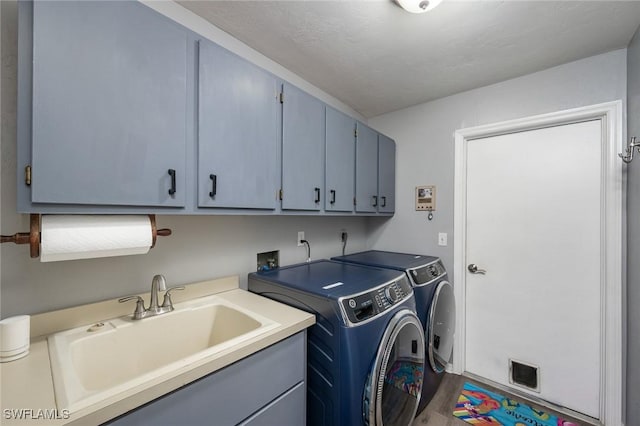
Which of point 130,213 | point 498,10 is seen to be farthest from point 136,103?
point 498,10

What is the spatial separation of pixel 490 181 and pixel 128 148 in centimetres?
245

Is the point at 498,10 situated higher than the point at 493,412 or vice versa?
the point at 498,10

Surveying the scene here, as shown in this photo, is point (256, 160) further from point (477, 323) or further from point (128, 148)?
point (477, 323)

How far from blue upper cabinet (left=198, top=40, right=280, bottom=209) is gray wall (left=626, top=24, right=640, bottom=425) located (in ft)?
6.77

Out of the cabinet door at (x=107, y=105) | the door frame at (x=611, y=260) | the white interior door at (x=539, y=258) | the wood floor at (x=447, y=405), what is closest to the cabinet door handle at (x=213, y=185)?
the cabinet door at (x=107, y=105)

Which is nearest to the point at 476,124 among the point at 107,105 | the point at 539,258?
the point at 539,258

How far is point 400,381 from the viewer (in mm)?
1436

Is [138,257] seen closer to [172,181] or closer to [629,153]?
[172,181]

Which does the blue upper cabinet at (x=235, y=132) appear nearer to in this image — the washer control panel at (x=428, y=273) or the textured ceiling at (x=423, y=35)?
the textured ceiling at (x=423, y=35)

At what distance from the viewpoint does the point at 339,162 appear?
191cm

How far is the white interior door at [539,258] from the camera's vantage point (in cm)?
176

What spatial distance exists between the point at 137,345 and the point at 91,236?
21.2 inches

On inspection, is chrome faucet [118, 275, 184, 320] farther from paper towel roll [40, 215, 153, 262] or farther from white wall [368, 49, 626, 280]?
white wall [368, 49, 626, 280]

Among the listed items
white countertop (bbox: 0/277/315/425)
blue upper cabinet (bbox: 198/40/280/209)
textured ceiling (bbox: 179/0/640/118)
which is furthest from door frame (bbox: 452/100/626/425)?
blue upper cabinet (bbox: 198/40/280/209)
